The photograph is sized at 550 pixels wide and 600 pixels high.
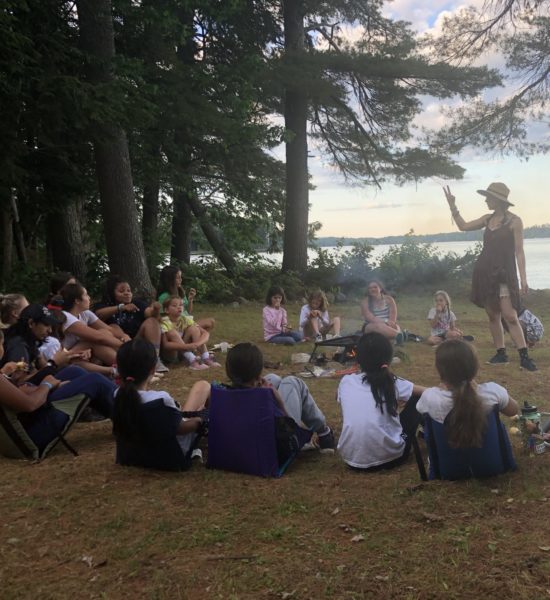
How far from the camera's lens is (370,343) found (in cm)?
328

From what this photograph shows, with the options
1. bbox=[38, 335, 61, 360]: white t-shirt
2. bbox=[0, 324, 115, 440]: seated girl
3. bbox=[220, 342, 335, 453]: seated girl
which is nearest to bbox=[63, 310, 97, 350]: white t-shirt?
bbox=[38, 335, 61, 360]: white t-shirt

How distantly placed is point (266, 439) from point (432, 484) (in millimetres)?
944

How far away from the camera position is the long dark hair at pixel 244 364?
10.9 feet

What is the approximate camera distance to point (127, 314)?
6.02m

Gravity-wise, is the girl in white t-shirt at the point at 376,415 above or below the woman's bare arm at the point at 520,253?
below

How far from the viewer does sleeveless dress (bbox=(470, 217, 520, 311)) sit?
6.00 meters

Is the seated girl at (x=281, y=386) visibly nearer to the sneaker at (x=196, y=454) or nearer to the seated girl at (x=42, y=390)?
the sneaker at (x=196, y=454)

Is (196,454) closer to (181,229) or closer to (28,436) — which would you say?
(28,436)

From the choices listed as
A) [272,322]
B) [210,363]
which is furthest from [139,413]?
[272,322]

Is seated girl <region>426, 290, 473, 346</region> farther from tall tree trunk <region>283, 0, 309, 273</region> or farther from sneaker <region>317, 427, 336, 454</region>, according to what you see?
tall tree trunk <region>283, 0, 309, 273</region>

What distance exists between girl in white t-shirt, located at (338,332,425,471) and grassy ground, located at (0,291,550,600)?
0.12 meters

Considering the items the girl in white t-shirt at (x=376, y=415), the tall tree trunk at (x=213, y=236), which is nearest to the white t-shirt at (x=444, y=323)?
the girl in white t-shirt at (x=376, y=415)

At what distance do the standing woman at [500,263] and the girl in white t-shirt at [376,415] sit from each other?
2.99m

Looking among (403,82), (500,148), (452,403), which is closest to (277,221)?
(403,82)
